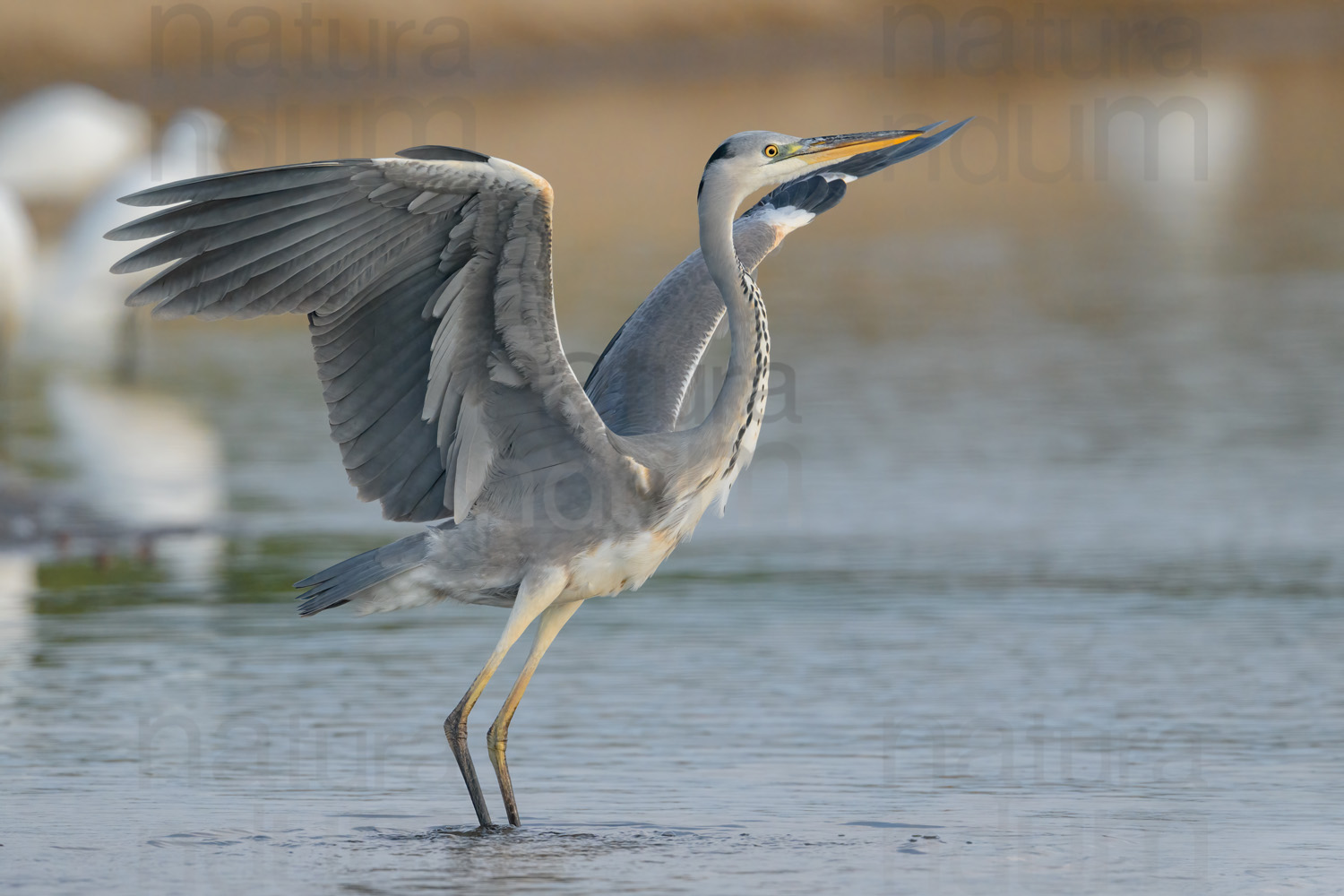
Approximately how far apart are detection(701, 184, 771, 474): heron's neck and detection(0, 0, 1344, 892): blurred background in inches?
44.9

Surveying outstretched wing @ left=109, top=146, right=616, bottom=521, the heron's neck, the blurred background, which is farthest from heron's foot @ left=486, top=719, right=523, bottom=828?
the heron's neck

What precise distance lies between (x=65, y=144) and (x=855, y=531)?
13.6 meters

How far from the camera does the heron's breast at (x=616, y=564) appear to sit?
6992 millimetres

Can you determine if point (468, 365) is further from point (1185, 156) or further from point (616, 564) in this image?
point (1185, 156)

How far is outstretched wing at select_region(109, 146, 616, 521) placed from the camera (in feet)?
20.6

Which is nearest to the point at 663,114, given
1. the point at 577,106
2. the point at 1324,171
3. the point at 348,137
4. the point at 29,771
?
the point at 577,106

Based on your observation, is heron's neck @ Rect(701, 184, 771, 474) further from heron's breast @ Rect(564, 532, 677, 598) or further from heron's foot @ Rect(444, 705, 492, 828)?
→ heron's foot @ Rect(444, 705, 492, 828)

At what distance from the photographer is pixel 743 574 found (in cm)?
1039

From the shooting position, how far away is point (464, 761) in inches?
277

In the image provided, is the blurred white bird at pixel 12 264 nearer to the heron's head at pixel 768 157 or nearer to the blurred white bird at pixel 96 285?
the blurred white bird at pixel 96 285

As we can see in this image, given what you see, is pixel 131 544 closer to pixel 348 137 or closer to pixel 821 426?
pixel 821 426

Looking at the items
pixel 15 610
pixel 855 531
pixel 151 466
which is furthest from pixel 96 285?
pixel 855 531

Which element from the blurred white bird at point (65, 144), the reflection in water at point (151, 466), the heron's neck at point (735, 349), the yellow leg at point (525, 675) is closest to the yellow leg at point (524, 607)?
the yellow leg at point (525, 675)

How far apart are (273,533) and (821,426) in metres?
3.99
